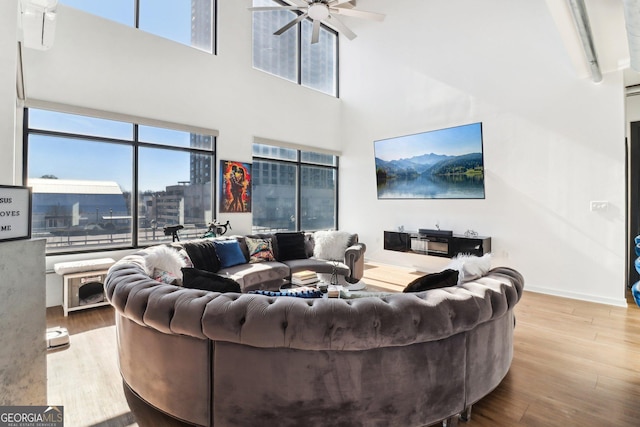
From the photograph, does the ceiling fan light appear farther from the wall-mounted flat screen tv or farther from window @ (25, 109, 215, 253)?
the wall-mounted flat screen tv

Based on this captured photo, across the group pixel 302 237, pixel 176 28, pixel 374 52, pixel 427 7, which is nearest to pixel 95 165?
pixel 176 28

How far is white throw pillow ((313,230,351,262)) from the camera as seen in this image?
5043 mm

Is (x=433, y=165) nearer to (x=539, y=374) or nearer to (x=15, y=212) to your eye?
(x=539, y=374)

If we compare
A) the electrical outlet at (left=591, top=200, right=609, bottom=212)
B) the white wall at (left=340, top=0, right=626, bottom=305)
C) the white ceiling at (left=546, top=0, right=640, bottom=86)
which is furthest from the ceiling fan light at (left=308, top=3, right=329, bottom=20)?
the electrical outlet at (left=591, top=200, right=609, bottom=212)

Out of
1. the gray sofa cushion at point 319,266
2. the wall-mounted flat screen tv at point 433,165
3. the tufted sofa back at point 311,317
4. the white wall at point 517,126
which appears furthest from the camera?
the wall-mounted flat screen tv at point 433,165

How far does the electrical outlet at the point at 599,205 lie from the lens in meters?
4.11

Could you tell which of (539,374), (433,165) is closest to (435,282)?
(539,374)

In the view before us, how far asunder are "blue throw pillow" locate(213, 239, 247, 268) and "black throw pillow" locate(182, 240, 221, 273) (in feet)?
0.21

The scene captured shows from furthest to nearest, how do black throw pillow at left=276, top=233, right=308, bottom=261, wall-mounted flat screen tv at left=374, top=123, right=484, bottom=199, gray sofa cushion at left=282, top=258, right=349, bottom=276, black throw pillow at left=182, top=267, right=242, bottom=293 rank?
wall-mounted flat screen tv at left=374, top=123, right=484, bottom=199, black throw pillow at left=276, top=233, right=308, bottom=261, gray sofa cushion at left=282, top=258, right=349, bottom=276, black throw pillow at left=182, top=267, right=242, bottom=293

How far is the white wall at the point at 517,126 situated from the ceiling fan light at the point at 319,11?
300cm

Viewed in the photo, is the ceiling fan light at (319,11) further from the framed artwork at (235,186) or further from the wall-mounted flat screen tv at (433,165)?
the wall-mounted flat screen tv at (433,165)

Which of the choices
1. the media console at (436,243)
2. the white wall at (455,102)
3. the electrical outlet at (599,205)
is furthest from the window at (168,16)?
the electrical outlet at (599,205)

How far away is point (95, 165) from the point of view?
432cm

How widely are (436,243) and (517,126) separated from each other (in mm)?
2257
